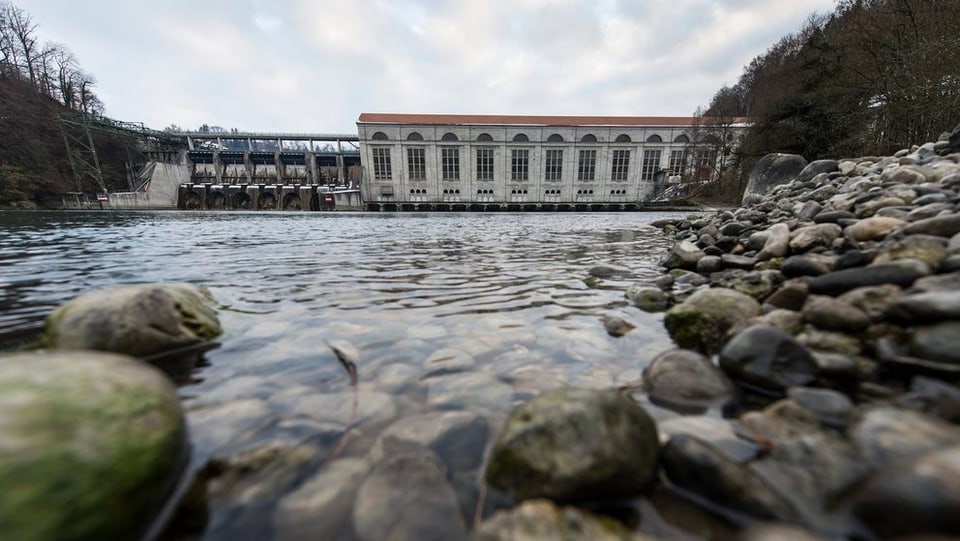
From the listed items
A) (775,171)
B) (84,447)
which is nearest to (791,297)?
(84,447)

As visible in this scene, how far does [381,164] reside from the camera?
55.4m

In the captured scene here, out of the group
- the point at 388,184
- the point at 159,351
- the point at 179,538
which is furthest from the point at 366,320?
the point at 388,184

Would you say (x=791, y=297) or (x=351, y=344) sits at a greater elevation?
(x=791, y=297)

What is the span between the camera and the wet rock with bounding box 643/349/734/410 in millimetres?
1989

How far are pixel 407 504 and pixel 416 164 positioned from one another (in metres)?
58.4

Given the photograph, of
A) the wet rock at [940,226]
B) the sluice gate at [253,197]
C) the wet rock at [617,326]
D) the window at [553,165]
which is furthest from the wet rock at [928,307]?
the window at [553,165]

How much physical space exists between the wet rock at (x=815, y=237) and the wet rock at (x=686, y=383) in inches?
111

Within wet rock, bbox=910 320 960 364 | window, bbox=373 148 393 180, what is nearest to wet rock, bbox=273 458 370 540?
wet rock, bbox=910 320 960 364

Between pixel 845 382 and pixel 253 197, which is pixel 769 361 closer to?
pixel 845 382

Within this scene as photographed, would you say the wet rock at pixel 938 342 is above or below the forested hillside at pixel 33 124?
below

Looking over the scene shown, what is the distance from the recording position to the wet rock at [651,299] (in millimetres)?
3815

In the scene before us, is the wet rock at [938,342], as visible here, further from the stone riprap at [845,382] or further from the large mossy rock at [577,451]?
the large mossy rock at [577,451]

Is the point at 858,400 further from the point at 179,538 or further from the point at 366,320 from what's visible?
the point at 366,320

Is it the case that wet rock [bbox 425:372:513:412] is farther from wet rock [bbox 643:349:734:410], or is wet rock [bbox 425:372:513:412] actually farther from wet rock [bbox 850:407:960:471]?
wet rock [bbox 850:407:960:471]
